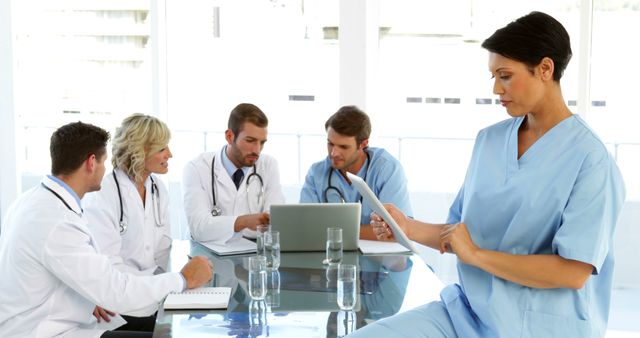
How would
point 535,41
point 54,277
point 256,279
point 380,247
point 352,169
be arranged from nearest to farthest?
point 535,41
point 256,279
point 54,277
point 380,247
point 352,169

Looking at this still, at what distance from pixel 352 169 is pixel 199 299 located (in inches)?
51.7

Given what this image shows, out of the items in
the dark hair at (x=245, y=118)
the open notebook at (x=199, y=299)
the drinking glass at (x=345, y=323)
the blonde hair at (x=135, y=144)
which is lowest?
the drinking glass at (x=345, y=323)

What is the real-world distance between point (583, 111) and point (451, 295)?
8.66ft

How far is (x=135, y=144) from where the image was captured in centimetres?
294

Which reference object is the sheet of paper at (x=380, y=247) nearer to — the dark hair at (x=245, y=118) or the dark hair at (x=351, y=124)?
the dark hair at (x=351, y=124)

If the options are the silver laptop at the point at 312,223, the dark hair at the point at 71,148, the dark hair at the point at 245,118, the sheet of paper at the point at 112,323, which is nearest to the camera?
the dark hair at the point at 71,148

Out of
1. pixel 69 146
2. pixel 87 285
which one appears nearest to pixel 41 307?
pixel 87 285

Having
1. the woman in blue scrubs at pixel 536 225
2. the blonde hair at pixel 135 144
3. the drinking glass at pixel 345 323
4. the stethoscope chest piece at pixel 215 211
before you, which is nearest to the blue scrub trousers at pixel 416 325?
the woman in blue scrubs at pixel 536 225

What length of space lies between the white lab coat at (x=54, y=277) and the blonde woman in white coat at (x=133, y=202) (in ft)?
1.59

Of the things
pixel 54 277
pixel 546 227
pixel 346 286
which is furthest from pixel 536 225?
pixel 54 277

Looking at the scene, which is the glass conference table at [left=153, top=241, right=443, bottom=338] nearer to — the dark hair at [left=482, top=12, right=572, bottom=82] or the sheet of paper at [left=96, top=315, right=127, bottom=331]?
the sheet of paper at [left=96, top=315, right=127, bottom=331]

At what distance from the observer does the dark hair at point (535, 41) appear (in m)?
1.73

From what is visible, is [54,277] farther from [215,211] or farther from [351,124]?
[351,124]

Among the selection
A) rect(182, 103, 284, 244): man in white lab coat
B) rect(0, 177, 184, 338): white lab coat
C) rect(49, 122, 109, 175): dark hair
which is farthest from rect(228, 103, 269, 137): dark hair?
rect(0, 177, 184, 338): white lab coat
